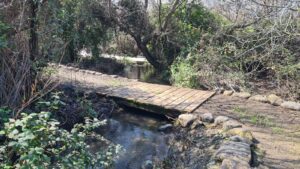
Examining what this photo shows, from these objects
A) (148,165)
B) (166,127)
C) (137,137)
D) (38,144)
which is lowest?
(148,165)

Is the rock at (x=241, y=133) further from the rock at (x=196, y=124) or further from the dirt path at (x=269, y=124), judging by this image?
the rock at (x=196, y=124)

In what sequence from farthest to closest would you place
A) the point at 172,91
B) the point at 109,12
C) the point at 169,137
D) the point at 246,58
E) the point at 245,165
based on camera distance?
the point at 109,12 → the point at 246,58 → the point at 172,91 → the point at 169,137 → the point at 245,165

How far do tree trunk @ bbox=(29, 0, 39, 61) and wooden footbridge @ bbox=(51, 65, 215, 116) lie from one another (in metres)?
0.46

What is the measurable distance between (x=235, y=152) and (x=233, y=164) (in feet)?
1.42

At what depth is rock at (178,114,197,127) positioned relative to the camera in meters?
6.22

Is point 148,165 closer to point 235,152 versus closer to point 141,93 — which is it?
point 235,152

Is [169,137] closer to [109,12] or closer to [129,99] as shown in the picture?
[129,99]

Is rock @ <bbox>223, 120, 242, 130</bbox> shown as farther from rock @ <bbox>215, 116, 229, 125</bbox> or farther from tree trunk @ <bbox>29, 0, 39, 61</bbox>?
tree trunk @ <bbox>29, 0, 39, 61</bbox>

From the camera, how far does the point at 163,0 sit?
38.2 ft

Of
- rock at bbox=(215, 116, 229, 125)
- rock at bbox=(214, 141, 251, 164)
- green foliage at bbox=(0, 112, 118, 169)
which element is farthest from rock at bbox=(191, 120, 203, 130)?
green foliage at bbox=(0, 112, 118, 169)

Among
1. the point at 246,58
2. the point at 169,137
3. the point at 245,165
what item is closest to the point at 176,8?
the point at 246,58

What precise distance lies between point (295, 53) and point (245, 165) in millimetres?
5619

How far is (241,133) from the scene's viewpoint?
5293 millimetres

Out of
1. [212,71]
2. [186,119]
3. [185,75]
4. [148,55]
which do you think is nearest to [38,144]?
[186,119]
